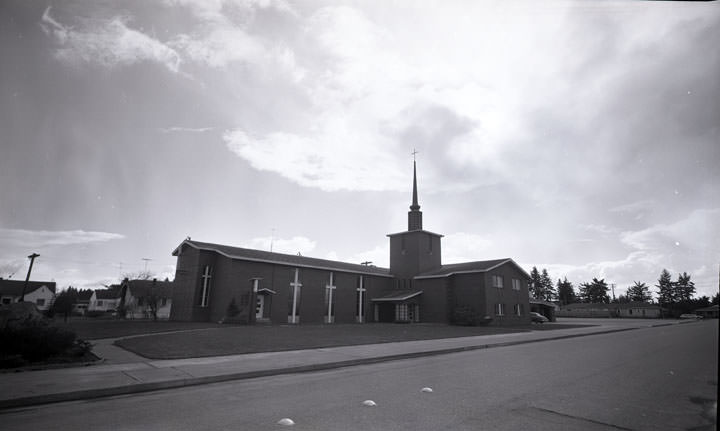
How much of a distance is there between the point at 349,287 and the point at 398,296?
559 cm

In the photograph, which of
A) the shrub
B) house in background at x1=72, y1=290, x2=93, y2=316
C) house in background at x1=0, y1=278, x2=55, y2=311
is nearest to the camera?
the shrub

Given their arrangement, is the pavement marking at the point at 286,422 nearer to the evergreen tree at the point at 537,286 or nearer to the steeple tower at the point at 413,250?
the steeple tower at the point at 413,250

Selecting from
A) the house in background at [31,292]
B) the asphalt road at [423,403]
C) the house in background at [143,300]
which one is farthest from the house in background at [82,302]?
the asphalt road at [423,403]

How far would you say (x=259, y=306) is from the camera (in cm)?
3562

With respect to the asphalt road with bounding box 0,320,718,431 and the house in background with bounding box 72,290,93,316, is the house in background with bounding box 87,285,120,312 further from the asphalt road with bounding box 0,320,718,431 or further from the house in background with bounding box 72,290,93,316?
the asphalt road with bounding box 0,320,718,431

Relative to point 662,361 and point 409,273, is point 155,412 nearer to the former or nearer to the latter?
point 662,361

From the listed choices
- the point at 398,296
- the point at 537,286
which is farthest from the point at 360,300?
the point at 537,286

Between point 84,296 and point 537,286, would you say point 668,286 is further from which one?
point 537,286

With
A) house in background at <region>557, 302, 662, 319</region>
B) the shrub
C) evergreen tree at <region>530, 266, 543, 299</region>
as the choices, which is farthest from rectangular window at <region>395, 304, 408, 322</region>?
evergreen tree at <region>530, 266, 543, 299</region>

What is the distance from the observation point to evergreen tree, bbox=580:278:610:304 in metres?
128

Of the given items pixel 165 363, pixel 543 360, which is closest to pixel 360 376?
pixel 165 363

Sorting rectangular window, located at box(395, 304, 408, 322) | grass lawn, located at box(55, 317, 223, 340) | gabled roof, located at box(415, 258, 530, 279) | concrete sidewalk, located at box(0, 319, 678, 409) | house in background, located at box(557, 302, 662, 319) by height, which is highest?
gabled roof, located at box(415, 258, 530, 279)

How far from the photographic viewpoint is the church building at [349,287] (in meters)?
34.9

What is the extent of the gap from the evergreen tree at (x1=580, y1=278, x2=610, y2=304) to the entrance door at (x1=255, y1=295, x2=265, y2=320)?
12716 centimetres
